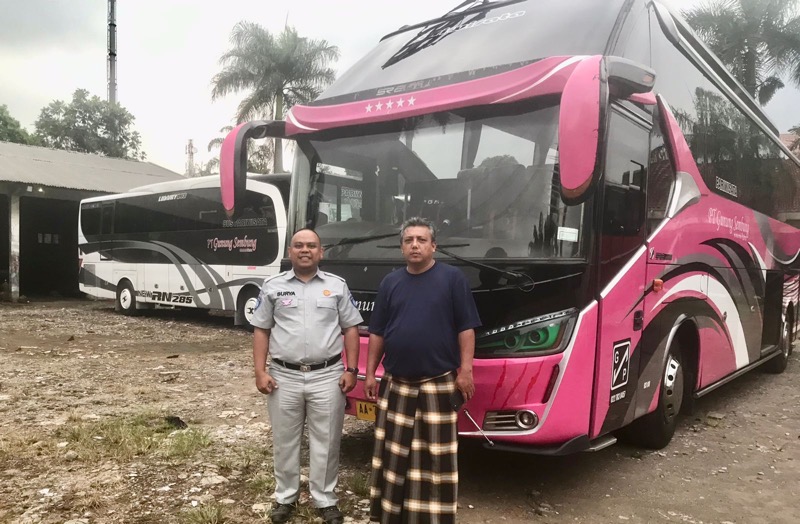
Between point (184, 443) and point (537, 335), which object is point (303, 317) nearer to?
point (537, 335)

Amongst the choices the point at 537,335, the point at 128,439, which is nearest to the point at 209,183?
the point at 128,439

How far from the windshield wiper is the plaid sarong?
104 inches

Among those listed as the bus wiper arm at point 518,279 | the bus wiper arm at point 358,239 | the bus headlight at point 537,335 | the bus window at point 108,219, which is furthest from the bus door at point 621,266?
the bus window at point 108,219

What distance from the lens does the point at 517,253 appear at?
3.70m

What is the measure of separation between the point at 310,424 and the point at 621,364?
6.56ft

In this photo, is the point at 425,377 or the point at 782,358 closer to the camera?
the point at 425,377

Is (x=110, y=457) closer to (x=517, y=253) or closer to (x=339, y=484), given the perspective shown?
(x=339, y=484)

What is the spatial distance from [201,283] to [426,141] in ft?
33.8

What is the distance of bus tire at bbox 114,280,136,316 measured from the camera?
615 inches

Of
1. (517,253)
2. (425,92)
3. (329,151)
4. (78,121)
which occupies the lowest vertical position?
(517,253)

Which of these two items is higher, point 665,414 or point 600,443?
point 600,443

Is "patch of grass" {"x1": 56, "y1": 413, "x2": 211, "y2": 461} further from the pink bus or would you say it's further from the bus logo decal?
the bus logo decal

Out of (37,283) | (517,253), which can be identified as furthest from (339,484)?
(37,283)

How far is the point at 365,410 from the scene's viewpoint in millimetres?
4070
